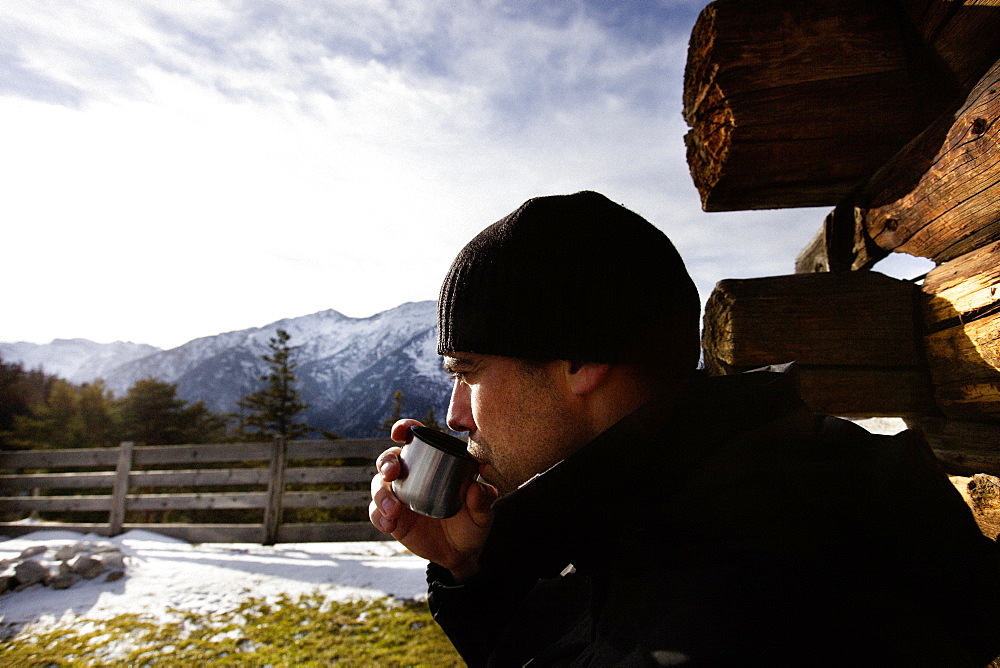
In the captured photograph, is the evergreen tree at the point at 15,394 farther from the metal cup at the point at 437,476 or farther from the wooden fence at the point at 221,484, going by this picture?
the metal cup at the point at 437,476

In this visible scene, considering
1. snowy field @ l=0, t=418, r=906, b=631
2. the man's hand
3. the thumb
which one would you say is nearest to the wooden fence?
snowy field @ l=0, t=418, r=906, b=631

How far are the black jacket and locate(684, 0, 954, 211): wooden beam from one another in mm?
1446

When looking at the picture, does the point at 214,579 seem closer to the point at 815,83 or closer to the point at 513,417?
the point at 513,417

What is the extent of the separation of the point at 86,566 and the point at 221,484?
2491mm

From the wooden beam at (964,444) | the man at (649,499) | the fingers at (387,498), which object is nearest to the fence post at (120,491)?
the fingers at (387,498)

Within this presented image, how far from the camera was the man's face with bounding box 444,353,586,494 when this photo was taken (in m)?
1.53

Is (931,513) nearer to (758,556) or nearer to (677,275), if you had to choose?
(758,556)

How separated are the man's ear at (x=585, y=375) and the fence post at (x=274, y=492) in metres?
8.27

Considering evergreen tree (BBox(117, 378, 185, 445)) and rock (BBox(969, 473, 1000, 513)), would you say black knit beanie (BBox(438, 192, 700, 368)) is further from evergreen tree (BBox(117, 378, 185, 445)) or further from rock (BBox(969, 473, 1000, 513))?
evergreen tree (BBox(117, 378, 185, 445))

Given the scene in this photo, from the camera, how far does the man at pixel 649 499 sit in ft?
3.04

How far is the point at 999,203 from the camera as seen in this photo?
1664 mm

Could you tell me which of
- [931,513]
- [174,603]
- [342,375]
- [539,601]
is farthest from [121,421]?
[342,375]

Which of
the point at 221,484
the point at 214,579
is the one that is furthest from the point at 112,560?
the point at 221,484

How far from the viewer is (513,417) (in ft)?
5.19
